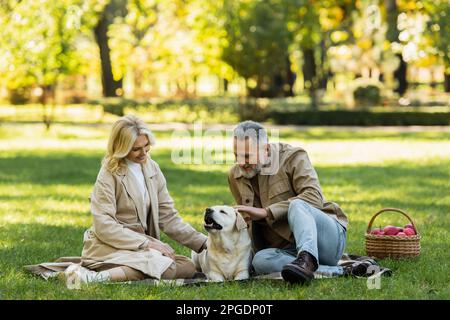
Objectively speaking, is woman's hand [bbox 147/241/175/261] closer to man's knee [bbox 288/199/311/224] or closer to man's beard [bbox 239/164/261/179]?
man's beard [bbox 239/164/261/179]

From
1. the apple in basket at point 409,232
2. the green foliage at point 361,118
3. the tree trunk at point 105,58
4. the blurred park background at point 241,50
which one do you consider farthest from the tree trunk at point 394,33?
the apple in basket at point 409,232

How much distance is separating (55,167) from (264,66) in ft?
44.1

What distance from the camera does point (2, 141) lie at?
24.5m

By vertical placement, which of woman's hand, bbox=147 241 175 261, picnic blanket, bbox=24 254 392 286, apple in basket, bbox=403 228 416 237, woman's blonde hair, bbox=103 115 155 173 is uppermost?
woman's blonde hair, bbox=103 115 155 173

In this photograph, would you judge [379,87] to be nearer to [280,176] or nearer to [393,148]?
[393,148]

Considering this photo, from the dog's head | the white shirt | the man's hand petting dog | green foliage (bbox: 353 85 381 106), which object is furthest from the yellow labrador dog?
green foliage (bbox: 353 85 381 106)

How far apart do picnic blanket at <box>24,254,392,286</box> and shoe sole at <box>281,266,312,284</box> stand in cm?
34

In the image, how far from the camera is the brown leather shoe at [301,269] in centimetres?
629

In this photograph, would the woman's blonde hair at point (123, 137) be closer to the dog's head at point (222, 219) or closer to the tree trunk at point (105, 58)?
the dog's head at point (222, 219)

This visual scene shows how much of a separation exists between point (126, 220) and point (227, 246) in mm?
880

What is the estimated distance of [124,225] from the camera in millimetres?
7020

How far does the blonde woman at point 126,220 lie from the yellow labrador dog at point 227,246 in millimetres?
352

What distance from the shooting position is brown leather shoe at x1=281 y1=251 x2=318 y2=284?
629 centimetres
